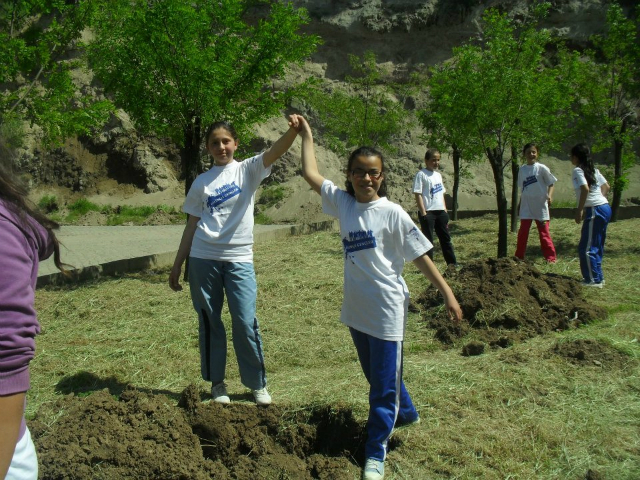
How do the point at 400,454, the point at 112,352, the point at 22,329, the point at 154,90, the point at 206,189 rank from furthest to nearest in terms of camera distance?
the point at 154,90 < the point at 112,352 < the point at 206,189 < the point at 400,454 < the point at 22,329

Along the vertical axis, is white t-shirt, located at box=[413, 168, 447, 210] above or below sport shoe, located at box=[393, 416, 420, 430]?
above

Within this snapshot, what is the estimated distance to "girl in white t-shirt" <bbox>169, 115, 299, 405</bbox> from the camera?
445cm

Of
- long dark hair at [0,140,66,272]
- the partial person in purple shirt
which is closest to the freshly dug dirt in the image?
the partial person in purple shirt

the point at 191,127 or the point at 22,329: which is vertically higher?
the point at 191,127

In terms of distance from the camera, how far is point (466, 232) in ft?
47.0

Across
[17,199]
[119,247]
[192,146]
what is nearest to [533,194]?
[192,146]

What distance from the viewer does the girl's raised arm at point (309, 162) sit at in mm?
3980

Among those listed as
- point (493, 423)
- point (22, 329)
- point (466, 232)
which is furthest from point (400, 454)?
point (466, 232)

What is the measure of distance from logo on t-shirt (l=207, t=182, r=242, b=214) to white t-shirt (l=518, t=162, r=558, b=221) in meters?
6.30

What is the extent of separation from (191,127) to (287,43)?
6.11 ft

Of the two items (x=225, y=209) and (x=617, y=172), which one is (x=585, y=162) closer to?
(x=225, y=209)

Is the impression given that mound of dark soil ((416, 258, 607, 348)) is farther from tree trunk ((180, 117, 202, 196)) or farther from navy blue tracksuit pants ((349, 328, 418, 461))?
tree trunk ((180, 117, 202, 196))

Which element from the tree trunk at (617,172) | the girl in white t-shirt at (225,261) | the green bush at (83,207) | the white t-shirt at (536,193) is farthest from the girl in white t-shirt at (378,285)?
the green bush at (83,207)

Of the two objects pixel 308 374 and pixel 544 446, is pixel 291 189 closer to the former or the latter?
pixel 308 374
